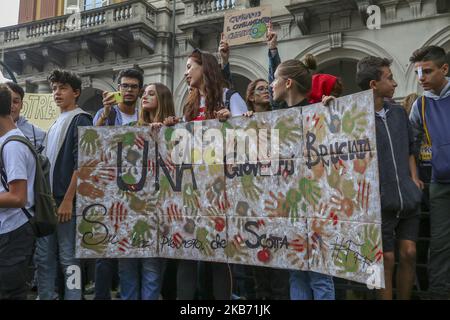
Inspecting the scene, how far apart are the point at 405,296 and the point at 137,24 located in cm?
1102

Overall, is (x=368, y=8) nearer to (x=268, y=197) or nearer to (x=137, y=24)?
(x=137, y=24)

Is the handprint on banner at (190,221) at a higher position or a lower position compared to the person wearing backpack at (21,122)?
lower

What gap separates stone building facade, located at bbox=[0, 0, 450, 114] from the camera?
9.77m

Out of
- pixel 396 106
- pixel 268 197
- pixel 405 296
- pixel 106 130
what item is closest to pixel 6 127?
Result: pixel 106 130

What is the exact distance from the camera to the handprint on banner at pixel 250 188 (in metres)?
2.99

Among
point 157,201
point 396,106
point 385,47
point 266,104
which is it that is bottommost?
point 157,201

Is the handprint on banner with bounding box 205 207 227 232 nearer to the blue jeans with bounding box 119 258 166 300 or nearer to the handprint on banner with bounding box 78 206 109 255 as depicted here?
the blue jeans with bounding box 119 258 166 300

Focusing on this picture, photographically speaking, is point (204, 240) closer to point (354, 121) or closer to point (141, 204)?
point (141, 204)

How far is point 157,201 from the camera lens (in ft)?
11.1

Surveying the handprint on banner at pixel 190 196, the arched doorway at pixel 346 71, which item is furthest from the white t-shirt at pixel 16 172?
the arched doorway at pixel 346 71

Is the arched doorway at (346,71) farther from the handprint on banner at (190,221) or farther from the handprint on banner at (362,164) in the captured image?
the handprint on banner at (362,164)

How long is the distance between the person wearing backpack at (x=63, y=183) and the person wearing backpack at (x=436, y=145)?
242 centimetres

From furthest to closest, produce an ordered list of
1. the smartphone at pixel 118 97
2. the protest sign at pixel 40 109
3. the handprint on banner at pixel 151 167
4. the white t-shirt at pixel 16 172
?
the protest sign at pixel 40 109
the smartphone at pixel 118 97
the handprint on banner at pixel 151 167
the white t-shirt at pixel 16 172

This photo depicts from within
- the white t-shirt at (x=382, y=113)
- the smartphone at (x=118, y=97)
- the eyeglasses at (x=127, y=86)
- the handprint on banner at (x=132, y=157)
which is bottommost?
the handprint on banner at (x=132, y=157)
